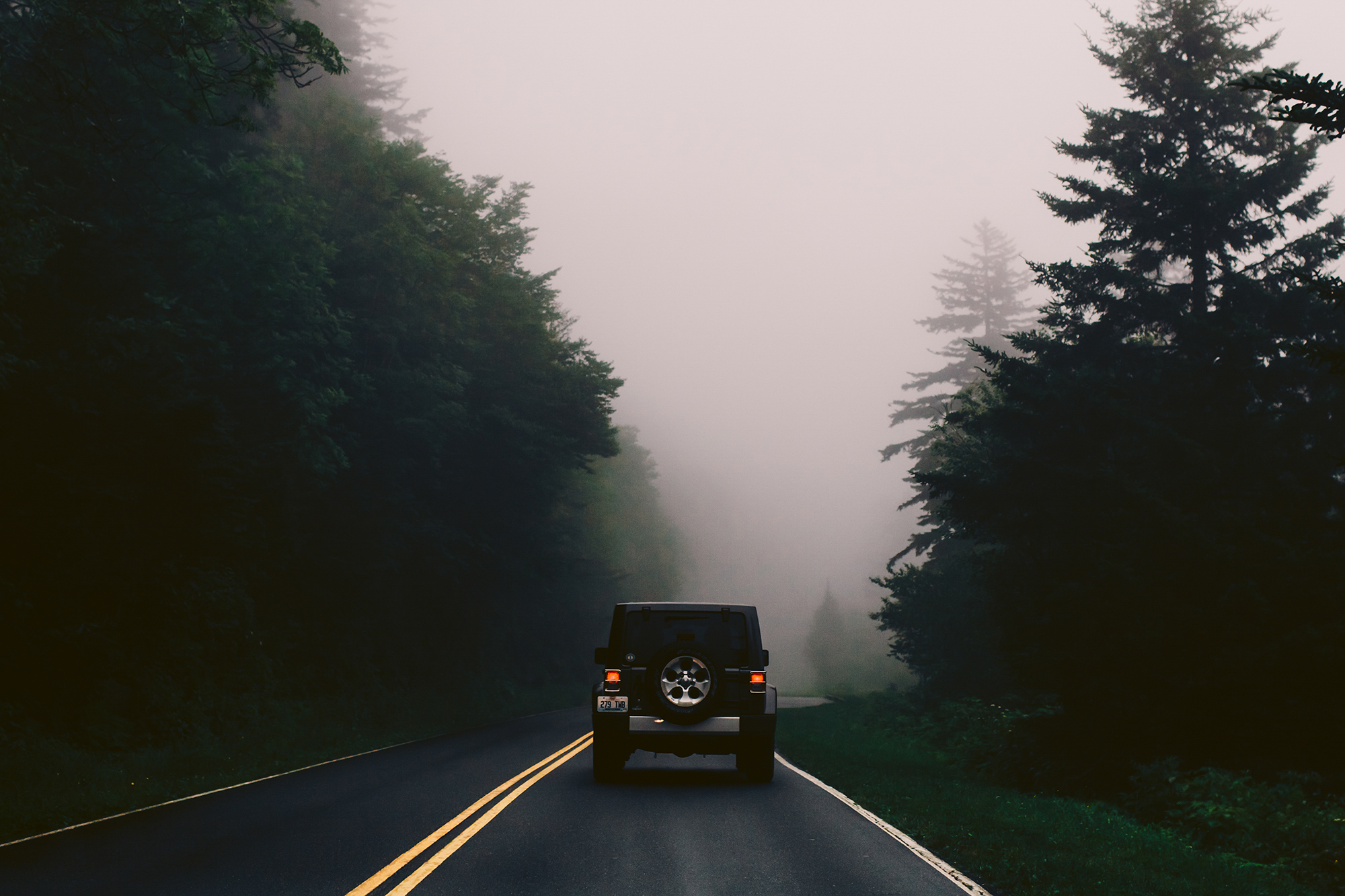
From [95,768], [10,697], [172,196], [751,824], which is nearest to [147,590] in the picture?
[10,697]

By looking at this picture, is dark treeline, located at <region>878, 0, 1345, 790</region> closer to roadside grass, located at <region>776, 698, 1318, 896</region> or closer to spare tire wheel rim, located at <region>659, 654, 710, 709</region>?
roadside grass, located at <region>776, 698, 1318, 896</region>

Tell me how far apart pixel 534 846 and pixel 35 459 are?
11508mm

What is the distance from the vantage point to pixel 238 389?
76.4ft

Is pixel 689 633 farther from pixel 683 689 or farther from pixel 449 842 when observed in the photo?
pixel 449 842

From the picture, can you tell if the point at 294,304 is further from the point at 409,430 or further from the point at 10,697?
the point at 10,697

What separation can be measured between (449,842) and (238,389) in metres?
17.1

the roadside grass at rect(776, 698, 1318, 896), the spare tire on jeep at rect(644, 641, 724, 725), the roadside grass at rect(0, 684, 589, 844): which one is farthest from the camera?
the spare tire on jeep at rect(644, 641, 724, 725)

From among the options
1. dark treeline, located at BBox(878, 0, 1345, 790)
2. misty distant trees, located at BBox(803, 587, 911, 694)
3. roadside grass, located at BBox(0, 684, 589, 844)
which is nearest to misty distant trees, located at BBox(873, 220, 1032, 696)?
dark treeline, located at BBox(878, 0, 1345, 790)

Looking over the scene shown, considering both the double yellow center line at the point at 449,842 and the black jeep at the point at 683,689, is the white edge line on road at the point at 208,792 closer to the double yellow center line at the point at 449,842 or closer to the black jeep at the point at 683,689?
the double yellow center line at the point at 449,842

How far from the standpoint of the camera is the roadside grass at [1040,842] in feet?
26.5

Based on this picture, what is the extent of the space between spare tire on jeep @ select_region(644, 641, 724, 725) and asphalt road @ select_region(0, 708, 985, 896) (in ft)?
3.36

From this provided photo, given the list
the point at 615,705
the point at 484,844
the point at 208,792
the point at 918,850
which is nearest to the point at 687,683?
the point at 615,705

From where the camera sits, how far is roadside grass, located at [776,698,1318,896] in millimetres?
8070

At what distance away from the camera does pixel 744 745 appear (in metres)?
13.6
